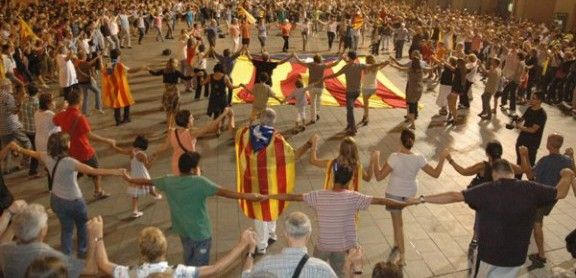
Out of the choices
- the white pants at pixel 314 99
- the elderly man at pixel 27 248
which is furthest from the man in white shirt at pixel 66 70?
the elderly man at pixel 27 248

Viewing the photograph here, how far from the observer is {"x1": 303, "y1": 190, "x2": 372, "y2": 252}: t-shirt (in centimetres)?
484

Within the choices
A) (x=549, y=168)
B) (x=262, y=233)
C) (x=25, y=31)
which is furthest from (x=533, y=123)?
(x=25, y=31)

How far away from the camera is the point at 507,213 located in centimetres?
462

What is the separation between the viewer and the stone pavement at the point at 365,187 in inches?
277

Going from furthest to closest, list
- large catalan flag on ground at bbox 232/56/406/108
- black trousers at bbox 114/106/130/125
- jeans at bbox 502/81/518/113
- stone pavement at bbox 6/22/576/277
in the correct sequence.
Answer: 1. large catalan flag on ground at bbox 232/56/406/108
2. jeans at bbox 502/81/518/113
3. black trousers at bbox 114/106/130/125
4. stone pavement at bbox 6/22/576/277

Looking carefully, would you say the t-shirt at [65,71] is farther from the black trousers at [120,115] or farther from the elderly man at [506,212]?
the elderly man at [506,212]

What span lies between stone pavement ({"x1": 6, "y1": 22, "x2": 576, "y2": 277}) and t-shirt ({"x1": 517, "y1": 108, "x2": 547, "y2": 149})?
3.75 ft

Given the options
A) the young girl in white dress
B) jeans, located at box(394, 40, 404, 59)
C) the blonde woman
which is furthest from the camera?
jeans, located at box(394, 40, 404, 59)

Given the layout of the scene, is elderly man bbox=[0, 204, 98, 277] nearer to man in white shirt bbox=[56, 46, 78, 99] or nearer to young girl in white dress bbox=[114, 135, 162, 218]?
young girl in white dress bbox=[114, 135, 162, 218]

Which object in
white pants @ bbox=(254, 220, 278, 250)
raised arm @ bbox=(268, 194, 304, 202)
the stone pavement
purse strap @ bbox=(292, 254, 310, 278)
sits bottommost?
the stone pavement

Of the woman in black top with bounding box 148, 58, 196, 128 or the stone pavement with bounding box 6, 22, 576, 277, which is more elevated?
the woman in black top with bounding box 148, 58, 196, 128

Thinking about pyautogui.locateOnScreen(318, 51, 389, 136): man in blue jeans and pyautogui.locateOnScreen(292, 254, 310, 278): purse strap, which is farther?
pyautogui.locateOnScreen(318, 51, 389, 136): man in blue jeans

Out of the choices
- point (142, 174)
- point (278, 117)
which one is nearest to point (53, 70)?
point (278, 117)

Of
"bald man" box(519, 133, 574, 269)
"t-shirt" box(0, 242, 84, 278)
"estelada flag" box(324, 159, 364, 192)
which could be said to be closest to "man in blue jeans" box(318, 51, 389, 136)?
"bald man" box(519, 133, 574, 269)
